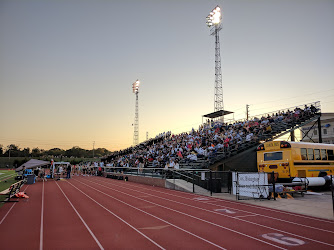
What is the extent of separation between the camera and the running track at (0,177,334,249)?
6.22 m

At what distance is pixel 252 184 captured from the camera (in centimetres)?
1303

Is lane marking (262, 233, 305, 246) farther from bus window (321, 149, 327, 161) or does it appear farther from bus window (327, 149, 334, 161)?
bus window (327, 149, 334, 161)

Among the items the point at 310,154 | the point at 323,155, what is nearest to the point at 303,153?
the point at 310,154

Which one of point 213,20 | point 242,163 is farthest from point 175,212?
point 213,20

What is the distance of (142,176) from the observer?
23859 mm

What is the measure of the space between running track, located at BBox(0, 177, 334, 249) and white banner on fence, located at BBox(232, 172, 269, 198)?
1889mm

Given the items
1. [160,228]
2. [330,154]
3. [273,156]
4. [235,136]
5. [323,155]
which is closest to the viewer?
[160,228]

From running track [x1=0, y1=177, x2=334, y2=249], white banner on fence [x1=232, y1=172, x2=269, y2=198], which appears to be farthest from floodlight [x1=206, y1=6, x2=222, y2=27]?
running track [x1=0, y1=177, x2=334, y2=249]

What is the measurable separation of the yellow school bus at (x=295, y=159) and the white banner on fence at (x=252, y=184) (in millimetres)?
3476

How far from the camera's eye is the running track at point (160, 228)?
6.22 meters

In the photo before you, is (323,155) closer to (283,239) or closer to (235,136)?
(235,136)

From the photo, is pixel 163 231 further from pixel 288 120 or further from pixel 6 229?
pixel 288 120

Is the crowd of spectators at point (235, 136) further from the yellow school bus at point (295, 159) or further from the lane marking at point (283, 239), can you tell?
the lane marking at point (283, 239)

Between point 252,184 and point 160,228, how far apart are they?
711 cm
